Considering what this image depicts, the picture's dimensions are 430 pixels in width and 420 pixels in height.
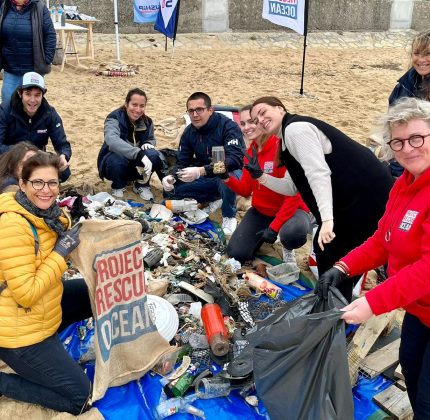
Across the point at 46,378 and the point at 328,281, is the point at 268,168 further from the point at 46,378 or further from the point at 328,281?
the point at 46,378

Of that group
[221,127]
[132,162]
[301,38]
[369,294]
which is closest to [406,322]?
[369,294]

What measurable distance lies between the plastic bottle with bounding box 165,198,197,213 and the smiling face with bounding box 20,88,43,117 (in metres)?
1.57

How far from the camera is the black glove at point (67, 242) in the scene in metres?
2.44

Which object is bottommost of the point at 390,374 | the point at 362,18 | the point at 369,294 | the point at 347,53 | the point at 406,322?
the point at 390,374

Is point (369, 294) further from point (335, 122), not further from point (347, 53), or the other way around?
point (347, 53)

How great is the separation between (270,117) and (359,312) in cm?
134

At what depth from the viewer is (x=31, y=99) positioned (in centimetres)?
457

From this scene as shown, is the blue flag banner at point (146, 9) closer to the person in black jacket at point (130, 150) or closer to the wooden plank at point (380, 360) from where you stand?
the person in black jacket at point (130, 150)

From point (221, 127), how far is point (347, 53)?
1133cm

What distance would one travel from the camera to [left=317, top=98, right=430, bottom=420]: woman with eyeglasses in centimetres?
188

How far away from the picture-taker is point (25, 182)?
242 cm

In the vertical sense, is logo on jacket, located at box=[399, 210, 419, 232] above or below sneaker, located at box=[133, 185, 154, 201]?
above

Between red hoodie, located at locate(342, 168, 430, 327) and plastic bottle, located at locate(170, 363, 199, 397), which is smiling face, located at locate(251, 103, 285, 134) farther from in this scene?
plastic bottle, located at locate(170, 363, 199, 397)

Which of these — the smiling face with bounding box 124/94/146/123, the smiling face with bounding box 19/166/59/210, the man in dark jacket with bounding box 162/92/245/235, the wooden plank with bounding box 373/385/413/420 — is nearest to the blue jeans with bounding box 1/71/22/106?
the smiling face with bounding box 124/94/146/123
